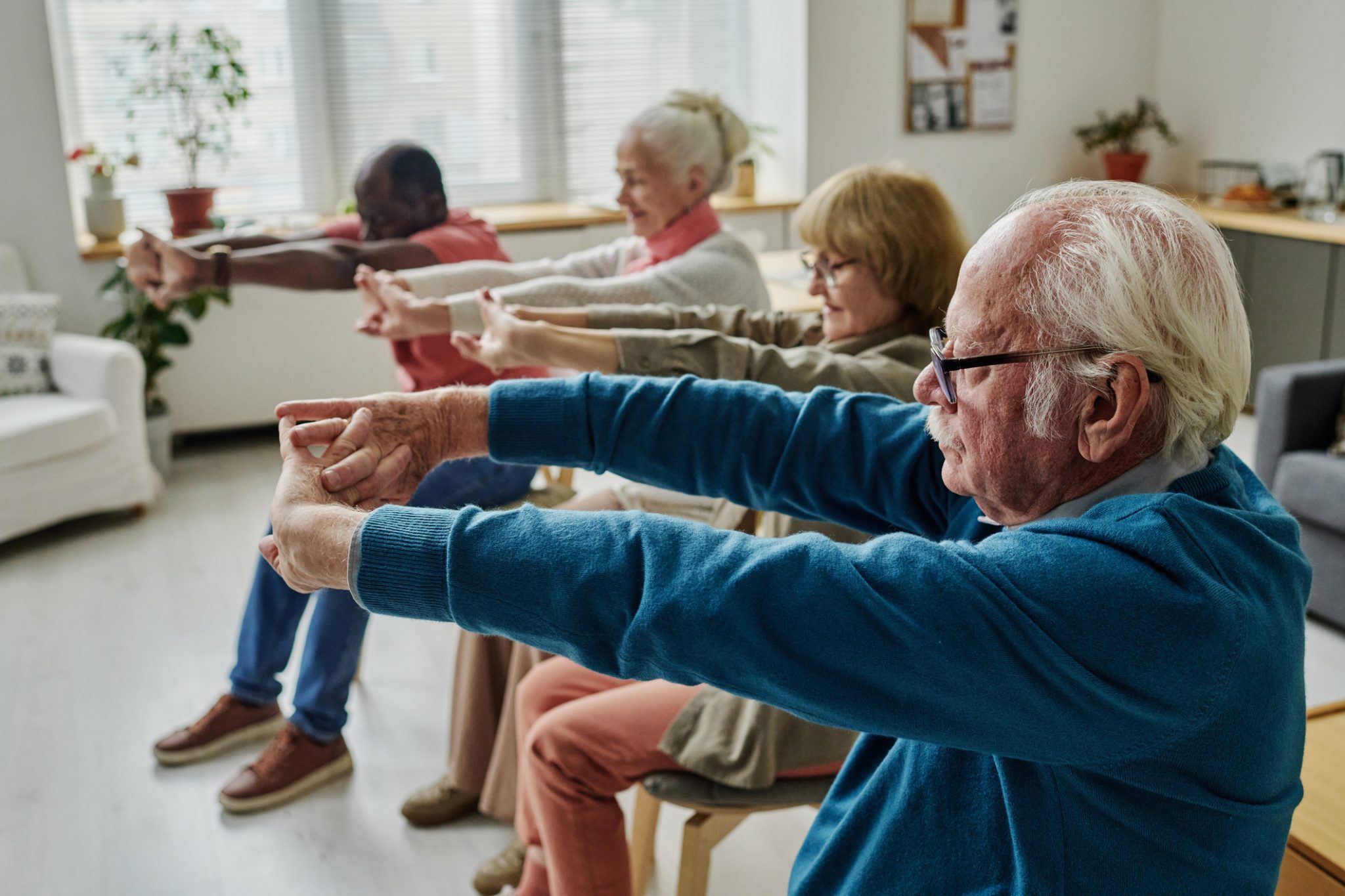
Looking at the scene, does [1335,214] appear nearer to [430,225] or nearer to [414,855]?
[430,225]

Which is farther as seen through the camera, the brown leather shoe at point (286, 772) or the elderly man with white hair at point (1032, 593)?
the brown leather shoe at point (286, 772)

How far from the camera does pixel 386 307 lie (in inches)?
89.8

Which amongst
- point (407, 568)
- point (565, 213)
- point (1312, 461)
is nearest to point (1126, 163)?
point (565, 213)

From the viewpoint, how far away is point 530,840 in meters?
1.94

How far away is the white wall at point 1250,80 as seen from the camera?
215 inches

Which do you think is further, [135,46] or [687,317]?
[135,46]

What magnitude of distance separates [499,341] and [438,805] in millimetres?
1123

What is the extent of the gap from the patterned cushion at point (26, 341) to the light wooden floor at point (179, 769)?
1.88ft

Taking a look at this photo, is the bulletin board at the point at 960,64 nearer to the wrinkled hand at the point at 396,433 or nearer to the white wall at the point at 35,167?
the white wall at the point at 35,167

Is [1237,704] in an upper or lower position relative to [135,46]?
lower

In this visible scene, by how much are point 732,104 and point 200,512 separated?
342cm

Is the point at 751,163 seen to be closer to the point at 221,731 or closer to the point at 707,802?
the point at 221,731

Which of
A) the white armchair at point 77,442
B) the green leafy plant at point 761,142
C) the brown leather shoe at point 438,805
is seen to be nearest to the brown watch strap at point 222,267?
the brown leather shoe at point 438,805

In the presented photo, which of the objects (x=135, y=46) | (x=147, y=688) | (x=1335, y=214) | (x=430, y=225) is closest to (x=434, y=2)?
(x=135, y=46)
